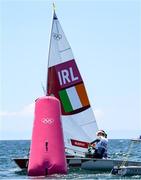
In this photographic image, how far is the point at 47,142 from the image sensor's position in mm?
20672

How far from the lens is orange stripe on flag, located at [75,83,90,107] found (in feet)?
89.9

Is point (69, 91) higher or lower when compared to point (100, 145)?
higher

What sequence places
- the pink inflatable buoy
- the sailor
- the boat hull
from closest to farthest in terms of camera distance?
the pink inflatable buoy → the boat hull → the sailor

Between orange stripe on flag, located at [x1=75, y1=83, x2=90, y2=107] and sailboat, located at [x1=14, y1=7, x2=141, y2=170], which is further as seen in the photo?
orange stripe on flag, located at [x1=75, y1=83, x2=90, y2=107]

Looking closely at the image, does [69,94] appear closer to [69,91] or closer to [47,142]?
[69,91]

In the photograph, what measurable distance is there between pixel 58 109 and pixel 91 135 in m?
6.46

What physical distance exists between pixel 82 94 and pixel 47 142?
7160 millimetres

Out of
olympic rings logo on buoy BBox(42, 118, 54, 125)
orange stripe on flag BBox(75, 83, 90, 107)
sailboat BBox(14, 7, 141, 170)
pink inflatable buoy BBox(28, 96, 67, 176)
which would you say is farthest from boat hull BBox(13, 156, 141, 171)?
olympic rings logo on buoy BBox(42, 118, 54, 125)

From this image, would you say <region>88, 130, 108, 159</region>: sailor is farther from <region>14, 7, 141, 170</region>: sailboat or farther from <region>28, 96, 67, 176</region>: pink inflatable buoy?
<region>28, 96, 67, 176</region>: pink inflatable buoy

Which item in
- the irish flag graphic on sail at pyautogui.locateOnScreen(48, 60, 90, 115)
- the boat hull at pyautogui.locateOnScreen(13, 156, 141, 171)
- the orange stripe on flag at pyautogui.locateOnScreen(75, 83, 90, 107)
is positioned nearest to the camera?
the boat hull at pyautogui.locateOnScreen(13, 156, 141, 171)

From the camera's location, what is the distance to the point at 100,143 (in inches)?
995

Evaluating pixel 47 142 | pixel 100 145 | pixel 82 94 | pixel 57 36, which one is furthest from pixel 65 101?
pixel 47 142

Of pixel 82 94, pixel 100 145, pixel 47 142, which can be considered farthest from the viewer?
pixel 82 94

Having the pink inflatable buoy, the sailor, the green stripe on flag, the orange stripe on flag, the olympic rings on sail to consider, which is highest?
the olympic rings on sail
